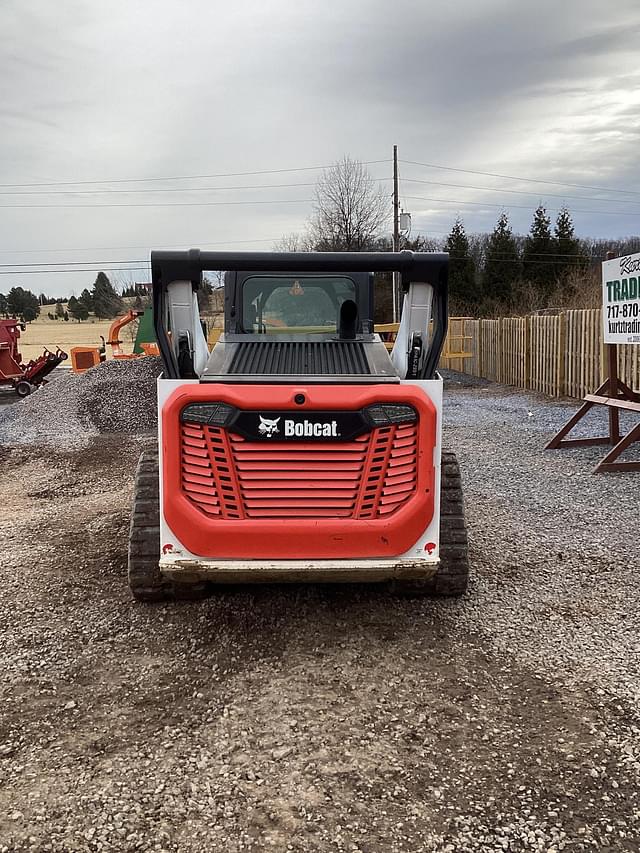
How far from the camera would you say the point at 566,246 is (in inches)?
1984

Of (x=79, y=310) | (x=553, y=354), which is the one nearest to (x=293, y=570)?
(x=553, y=354)

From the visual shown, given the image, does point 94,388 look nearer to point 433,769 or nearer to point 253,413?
point 253,413

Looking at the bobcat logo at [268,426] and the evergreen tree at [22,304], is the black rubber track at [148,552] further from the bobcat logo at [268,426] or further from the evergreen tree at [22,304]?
the evergreen tree at [22,304]

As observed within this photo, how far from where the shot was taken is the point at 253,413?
359 cm

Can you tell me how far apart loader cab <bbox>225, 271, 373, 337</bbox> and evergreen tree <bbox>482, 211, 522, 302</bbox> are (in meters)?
45.9

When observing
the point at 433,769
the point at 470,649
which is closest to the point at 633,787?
the point at 433,769

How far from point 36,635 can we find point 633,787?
10.3 feet

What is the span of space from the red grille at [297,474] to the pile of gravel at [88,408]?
8028mm

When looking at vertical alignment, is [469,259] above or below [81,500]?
above

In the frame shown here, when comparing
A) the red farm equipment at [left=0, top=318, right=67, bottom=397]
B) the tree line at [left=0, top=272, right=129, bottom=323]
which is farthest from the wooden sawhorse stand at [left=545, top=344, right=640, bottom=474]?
the tree line at [left=0, top=272, right=129, bottom=323]

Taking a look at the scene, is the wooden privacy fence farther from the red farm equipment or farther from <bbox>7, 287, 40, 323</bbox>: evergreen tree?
<bbox>7, 287, 40, 323</bbox>: evergreen tree

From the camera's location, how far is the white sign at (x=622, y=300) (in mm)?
8359

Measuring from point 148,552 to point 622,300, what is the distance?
6.84m

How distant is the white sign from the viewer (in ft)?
27.4
